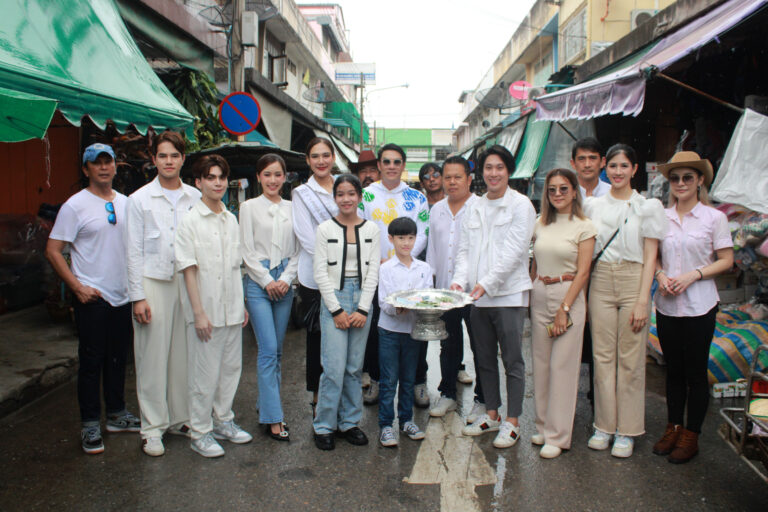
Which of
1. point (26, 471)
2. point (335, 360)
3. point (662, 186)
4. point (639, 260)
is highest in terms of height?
point (662, 186)

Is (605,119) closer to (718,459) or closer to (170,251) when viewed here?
(718,459)

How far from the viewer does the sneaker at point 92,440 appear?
3750mm

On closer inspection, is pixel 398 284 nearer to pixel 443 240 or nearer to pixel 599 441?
pixel 443 240

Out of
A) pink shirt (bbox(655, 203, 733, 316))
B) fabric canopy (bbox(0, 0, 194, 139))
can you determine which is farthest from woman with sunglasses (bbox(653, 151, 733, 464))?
fabric canopy (bbox(0, 0, 194, 139))

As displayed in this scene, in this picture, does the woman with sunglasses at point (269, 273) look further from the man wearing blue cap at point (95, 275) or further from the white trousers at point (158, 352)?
the man wearing blue cap at point (95, 275)

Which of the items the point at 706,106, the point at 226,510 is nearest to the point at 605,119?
the point at 706,106

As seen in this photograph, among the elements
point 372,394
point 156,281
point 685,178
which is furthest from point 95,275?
point 685,178

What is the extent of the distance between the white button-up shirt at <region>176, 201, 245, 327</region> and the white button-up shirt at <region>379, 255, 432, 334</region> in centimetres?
101

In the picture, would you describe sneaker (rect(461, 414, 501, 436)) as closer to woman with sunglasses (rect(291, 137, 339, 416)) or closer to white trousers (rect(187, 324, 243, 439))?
woman with sunglasses (rect(291, 137, 339, 416))

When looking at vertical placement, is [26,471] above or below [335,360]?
below

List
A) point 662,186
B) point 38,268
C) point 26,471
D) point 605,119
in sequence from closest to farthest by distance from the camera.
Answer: point 26,471 → point 662,186 → point 38,268 → point 605,119

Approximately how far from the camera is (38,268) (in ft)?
25.4

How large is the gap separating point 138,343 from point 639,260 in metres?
3.49

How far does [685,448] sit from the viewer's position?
366 centimetres
